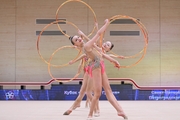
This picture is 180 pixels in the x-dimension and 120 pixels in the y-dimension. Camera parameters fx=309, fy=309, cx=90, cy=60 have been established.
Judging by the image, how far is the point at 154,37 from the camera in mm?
14500

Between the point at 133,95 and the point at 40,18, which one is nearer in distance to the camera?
the point at 133,95

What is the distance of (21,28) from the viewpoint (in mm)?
14586

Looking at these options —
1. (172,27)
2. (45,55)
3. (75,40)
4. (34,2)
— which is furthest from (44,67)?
(75,40)

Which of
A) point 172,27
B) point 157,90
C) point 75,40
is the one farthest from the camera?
point 172,27

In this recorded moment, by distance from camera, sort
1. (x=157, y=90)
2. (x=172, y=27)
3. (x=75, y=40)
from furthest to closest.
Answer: (x=172, y=27) < (x=157, y=90) < (x=75, y=40)

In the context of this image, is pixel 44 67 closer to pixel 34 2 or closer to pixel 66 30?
pixel 66 30

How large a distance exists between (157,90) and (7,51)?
23.5 feet

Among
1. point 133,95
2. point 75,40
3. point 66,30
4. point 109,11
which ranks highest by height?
point 109,11

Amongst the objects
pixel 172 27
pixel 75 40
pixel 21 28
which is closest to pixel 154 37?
pixel 172 27

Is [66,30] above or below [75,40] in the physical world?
above

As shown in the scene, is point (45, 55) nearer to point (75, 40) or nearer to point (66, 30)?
point (66, 30)

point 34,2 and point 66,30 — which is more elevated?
point 34,2

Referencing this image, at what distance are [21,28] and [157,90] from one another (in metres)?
6.90

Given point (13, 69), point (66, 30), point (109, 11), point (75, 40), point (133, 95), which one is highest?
point (109, 11)
